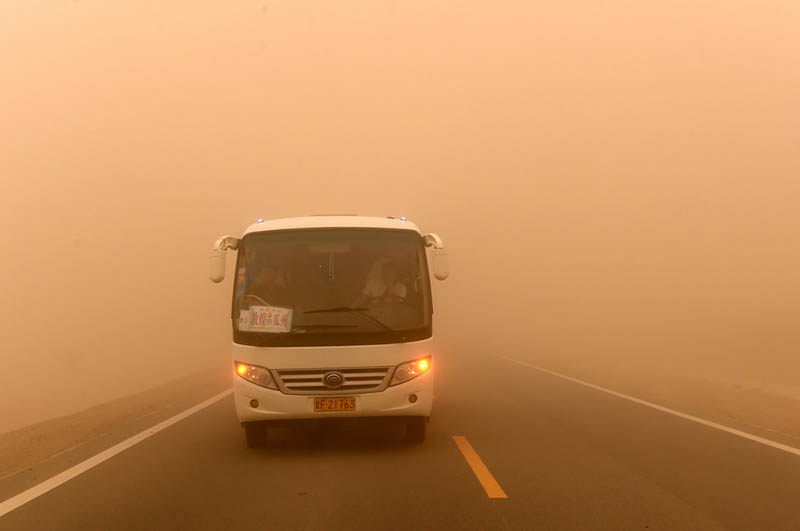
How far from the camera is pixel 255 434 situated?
30.0 ft

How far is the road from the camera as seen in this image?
239 inches

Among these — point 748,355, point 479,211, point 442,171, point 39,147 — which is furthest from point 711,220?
point 39,147

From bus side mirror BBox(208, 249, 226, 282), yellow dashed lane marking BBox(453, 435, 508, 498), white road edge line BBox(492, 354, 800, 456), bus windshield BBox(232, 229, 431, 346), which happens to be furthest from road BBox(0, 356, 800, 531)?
bus side mirror BBox(208, 249, 226, 282)

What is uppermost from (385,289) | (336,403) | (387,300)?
(385,289)

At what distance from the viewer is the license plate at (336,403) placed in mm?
8539

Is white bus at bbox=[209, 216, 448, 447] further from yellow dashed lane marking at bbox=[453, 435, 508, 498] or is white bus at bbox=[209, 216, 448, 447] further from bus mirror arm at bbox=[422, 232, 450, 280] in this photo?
yellow dashed lane marking at bbox=[453, 435, 508, 498]

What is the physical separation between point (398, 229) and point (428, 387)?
191 cm

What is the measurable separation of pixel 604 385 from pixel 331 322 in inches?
395

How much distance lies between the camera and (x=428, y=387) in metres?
8.91

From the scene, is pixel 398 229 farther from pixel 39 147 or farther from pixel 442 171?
pixel 39 147

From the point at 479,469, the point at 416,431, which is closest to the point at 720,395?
the point at 416,431

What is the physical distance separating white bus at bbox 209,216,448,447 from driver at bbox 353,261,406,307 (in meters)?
0.01

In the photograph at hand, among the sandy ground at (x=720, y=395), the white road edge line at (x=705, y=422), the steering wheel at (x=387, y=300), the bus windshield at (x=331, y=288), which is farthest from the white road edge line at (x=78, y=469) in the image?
the sandy ground at (x=720, y=395)

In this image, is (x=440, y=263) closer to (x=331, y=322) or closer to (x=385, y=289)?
(x=385, y=289)
